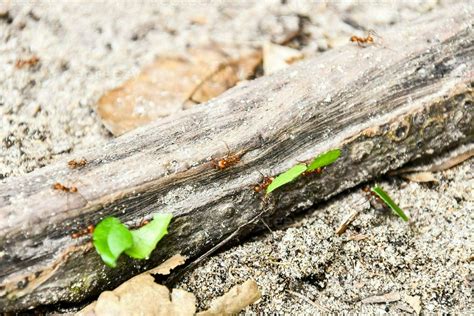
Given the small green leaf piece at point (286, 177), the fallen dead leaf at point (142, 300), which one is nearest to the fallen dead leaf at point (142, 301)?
the fallen dead leaf at point (142, 300)

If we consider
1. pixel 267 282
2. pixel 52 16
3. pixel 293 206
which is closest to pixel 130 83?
pixel 52 16

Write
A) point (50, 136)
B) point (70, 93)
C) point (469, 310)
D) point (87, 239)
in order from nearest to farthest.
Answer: point (87, 239) → point (469, 310) → point (50, 136) → point (70, 93)

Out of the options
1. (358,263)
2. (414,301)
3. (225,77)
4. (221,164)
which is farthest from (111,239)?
(225,77)

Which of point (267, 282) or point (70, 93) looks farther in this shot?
point (70, 93)

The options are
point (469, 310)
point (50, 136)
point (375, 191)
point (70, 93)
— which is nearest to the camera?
point (469, 310)

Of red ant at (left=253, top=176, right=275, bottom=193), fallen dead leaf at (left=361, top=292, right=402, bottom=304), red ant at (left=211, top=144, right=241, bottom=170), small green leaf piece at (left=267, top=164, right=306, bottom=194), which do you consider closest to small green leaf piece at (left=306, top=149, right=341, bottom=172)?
small green leaf piece at (left=267, top=164, right=306, bottom=194)

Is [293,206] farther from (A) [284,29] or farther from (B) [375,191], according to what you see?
(A) [284,29]

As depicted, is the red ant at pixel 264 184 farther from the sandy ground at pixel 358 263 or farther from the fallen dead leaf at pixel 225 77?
the fallen dead leaf at pixel 225 77

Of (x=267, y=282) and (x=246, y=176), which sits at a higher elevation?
(x=246, y=176)

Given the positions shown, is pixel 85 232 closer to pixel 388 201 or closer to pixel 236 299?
pixel 236 299
